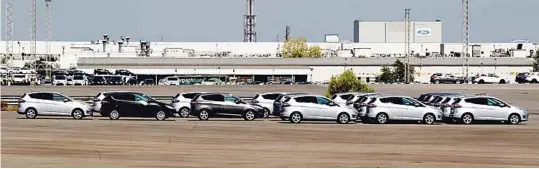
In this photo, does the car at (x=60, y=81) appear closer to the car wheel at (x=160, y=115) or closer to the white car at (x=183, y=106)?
the white car at (x=183, y=106)

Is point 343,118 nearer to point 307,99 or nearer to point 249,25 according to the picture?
point 307,99

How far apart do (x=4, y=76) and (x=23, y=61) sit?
103ft

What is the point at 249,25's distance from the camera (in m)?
158

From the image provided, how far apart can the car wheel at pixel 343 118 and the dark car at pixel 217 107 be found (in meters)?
4.54

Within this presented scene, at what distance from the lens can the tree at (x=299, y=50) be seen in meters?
148

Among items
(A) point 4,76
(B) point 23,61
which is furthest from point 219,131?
(B) point 23,61

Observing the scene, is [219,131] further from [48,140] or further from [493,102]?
[493,102]

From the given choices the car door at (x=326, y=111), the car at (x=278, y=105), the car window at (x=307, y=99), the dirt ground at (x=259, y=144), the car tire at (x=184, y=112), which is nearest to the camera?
the dirt ground at (x=259, y=144)

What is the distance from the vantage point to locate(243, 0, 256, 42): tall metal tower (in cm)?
15250

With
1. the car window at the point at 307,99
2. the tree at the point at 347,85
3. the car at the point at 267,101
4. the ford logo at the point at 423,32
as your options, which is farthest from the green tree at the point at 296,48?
the car window at the point at 307,99

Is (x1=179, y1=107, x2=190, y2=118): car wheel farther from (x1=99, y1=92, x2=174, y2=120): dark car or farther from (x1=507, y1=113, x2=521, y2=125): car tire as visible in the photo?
(x1=507, y1=113, x2=521, y2=125): car tire

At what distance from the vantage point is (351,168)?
67.7 feet

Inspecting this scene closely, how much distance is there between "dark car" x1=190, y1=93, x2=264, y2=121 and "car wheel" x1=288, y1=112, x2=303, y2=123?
9.33 ft

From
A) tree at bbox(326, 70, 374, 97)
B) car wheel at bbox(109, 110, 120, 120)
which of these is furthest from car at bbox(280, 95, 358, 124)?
tree at bbox(326, 70, 374, 97)
